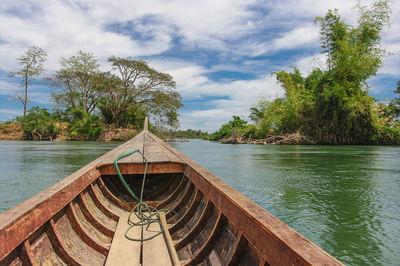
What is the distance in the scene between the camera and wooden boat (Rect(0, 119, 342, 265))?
0.93 m

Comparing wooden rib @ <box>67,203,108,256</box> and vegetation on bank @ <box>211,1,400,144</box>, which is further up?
vegetation on bank @ <box>211,1,400,144</box>

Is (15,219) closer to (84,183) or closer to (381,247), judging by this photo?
(84,183)

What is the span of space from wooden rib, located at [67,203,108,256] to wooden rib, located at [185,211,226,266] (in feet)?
1.91

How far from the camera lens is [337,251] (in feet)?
7.48

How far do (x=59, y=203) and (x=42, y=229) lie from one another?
0.52 ft

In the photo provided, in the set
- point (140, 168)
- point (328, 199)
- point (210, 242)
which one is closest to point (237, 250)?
point (210, 242)

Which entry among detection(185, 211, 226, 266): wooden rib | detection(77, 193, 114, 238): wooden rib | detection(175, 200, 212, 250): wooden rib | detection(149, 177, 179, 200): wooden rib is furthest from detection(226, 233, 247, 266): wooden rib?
detection(149, 177, 179, 200): wooden rib

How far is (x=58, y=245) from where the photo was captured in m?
1.35

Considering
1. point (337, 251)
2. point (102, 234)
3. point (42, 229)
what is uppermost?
point (42, 229)

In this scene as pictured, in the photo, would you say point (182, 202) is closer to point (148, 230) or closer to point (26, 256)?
Result: point (148, 230)

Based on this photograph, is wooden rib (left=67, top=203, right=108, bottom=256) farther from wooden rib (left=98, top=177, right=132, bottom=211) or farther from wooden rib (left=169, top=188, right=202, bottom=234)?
wooden rib (left=98, top=177, right=132, bottom=211)

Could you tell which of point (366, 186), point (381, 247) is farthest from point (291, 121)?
→ point (381, 247)

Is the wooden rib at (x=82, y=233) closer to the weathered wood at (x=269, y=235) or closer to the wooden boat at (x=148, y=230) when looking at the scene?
the wooden boat at (x=148, y=230)

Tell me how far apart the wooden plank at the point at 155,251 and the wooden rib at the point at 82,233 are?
262mm
